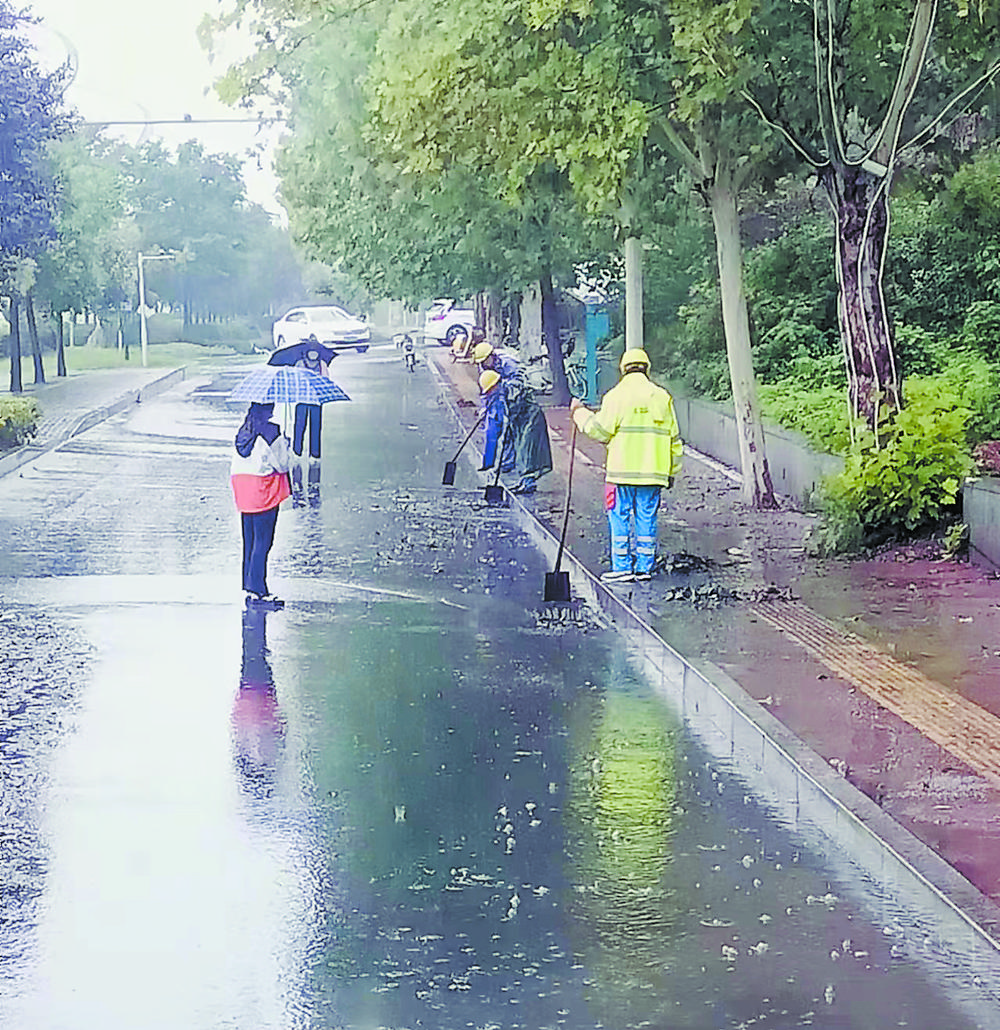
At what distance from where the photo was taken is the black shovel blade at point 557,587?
1306 centimetres

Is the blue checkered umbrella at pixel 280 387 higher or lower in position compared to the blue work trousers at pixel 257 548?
higher

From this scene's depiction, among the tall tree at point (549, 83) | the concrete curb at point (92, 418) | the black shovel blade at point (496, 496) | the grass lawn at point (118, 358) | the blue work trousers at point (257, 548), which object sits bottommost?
the grass lawn at point (118, 358)

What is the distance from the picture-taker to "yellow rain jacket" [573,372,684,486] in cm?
1330

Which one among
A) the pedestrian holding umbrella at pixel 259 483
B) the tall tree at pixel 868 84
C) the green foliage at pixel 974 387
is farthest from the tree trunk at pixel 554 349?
the pedestrian holding umbrella at pixel 259 483

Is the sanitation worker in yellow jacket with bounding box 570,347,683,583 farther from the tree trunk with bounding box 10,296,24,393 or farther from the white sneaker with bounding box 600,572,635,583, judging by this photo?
the tree trunk with bounding box 10,296,24,393

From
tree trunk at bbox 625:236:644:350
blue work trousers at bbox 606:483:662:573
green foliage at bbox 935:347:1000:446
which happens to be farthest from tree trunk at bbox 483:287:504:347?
blue work trousers at bbox 606:483:662:573

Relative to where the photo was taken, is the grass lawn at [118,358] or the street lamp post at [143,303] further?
the street lamp post at [143,303]

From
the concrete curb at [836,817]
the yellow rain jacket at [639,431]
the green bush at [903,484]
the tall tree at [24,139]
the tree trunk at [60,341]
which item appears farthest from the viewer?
the tree trunk at [60,341]

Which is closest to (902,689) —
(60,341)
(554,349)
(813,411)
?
(813,411)

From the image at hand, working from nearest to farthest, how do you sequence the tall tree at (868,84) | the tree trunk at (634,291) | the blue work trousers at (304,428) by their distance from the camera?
the tall tree at (868,84), the blue work trousers at (304,428), the tree trunk at (634,291)

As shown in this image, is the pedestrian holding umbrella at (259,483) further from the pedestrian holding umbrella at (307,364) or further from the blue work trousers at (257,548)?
the pedestrian holding umbrella at (307,364)

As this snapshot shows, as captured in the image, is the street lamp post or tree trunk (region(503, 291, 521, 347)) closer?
tree trunk (region(503, 291, 521, 347))

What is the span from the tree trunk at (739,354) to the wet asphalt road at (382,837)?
443cm

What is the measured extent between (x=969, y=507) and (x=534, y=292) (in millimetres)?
24765
